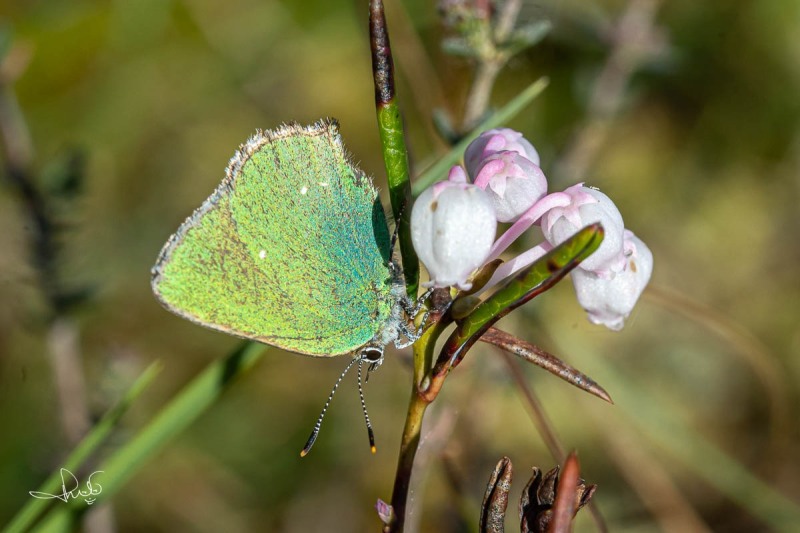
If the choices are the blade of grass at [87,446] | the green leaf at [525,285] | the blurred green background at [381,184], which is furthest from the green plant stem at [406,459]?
the blurred green background at [381,184]

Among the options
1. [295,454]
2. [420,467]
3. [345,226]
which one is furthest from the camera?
[295,454]

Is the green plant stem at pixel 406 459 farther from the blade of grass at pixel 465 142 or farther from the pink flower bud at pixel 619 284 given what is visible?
the blade of grass at pixel 465 142

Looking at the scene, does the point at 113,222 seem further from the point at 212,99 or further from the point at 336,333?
the point at 336,333

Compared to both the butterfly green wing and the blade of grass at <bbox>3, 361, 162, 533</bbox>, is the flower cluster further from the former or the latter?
the blade of grass at <bbox>3, 361, 162, 533</bbox>

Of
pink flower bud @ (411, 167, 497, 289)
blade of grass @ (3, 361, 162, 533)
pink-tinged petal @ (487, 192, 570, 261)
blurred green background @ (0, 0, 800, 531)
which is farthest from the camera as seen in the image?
blurred green background @ (0, 0, 800, 531)

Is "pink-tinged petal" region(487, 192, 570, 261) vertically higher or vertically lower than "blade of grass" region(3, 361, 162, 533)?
higher

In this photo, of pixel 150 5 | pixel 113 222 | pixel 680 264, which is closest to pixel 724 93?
pixel 680 264

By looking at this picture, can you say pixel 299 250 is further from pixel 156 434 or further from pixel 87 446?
pixel 87 446
